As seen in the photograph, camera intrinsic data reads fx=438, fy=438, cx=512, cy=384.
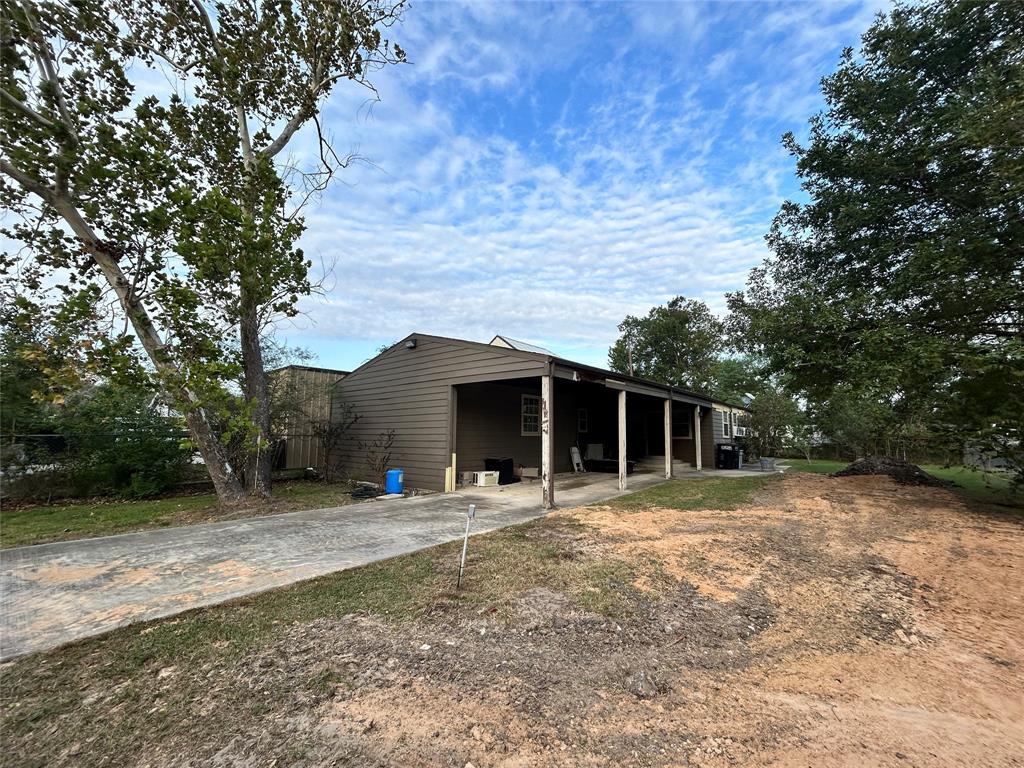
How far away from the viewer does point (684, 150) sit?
9.81 metres

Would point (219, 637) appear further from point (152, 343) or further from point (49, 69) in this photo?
point (49, 69)

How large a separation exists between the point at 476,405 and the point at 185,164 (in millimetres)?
7626

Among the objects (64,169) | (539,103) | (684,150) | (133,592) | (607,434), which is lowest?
(133,592)

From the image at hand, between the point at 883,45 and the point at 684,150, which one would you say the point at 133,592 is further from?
the point at 883,45

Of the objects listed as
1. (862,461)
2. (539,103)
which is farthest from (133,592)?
(862,461)

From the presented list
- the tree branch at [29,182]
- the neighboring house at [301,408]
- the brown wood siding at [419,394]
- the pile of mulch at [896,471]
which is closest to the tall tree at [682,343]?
the pile of mulch at [896,471]

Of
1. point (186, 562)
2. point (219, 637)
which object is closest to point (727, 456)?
point (186, 562)

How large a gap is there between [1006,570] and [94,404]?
13681 millimetres

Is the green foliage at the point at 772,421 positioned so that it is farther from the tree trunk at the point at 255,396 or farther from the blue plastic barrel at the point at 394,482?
the tree trunk at the point at 255,396

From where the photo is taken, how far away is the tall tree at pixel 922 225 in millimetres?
6887

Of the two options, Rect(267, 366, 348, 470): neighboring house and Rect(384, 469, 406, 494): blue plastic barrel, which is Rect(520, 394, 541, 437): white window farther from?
Rect(267, 366, 348, 470): neighboring house

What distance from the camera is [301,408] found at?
11.6 metres

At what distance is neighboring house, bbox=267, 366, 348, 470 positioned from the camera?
1088cm

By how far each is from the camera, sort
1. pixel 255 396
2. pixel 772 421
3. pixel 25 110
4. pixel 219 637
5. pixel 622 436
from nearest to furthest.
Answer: pixel 219 637 → pixel 25 110 → pixel 255 396 → pixel 622 436 → pixel 772 421
